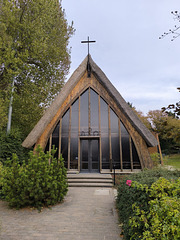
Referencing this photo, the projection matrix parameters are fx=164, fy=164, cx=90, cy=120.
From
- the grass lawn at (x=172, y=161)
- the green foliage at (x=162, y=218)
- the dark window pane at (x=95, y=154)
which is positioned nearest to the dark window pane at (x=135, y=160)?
the dark window pane at (x=95, y=154)

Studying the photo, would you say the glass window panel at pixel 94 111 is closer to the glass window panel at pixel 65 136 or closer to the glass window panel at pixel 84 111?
the glass window panel at pixel 84 111

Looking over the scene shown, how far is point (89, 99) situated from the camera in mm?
11805

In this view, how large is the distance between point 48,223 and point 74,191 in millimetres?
3595

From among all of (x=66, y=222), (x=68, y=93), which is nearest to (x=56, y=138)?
(x=68, y=93)

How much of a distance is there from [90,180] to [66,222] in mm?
→ 4828

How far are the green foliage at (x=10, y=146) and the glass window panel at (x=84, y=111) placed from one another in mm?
4171

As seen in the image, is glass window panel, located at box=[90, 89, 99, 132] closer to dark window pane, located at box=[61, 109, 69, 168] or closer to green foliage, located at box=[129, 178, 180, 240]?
dark window pane, located at box=[61, 109, 69, 168]

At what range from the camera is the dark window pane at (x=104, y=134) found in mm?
10819

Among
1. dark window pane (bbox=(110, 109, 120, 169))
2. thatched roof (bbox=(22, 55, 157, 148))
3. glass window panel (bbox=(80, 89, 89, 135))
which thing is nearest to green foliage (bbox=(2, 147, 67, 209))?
thatched roof (bbox=(22, 55, 157, 148))

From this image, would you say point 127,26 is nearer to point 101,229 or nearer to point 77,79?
point 77,79

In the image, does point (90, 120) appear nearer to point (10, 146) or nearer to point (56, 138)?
point (56, 138)

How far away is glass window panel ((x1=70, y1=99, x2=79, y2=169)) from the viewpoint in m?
10.8

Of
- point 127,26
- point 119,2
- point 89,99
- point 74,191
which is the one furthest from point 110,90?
point 74,191

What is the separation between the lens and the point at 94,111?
38.0 feet
